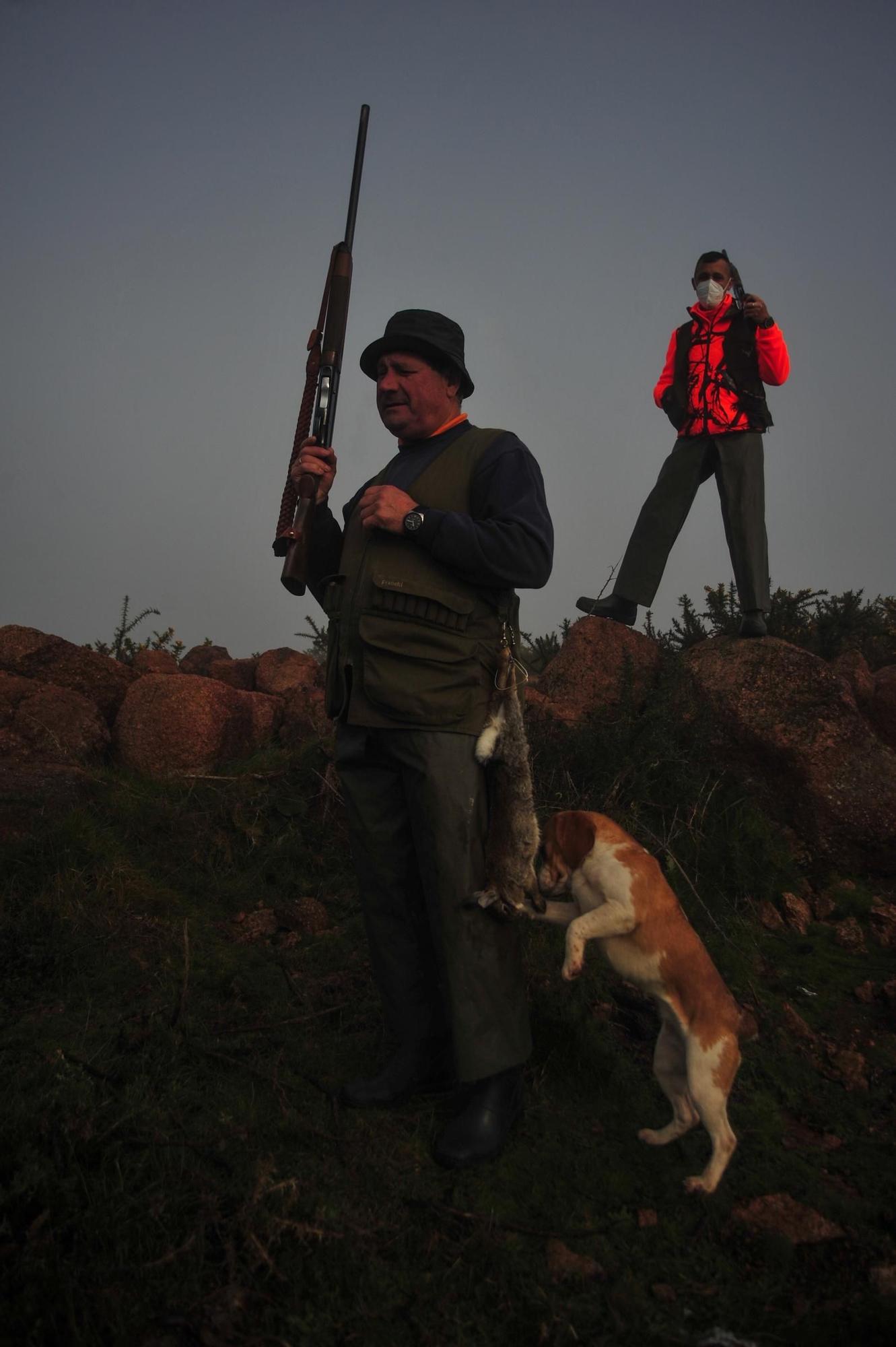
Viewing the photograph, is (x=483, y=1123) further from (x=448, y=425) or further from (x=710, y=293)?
(x=710, y=293)

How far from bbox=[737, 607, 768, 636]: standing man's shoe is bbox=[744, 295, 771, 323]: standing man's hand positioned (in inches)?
84.9

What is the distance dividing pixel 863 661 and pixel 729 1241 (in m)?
5.58

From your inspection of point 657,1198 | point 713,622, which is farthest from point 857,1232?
point 713,622

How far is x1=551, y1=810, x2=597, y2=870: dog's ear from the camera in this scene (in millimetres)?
3049

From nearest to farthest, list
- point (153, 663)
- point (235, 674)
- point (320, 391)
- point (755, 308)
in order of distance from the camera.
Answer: point (320, 391) → point (755, 308) → point (153, 663) → point (235, 674)

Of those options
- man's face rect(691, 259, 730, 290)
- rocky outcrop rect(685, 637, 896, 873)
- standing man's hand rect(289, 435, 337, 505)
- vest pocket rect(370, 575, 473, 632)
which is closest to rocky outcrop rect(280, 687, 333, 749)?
standing man's hand rect(289, 435, 337, 505)

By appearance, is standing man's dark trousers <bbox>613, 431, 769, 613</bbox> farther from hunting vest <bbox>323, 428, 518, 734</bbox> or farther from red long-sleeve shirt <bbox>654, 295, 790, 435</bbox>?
hunting vest <bbox>323, 428, 518, 734</bbox>

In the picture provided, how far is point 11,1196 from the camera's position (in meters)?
2.26

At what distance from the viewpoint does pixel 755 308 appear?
19.6 feet

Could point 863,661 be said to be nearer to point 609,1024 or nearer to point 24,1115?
point 609,1024

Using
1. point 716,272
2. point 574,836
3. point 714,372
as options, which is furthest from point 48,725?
point 716,272

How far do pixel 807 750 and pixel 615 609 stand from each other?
190 cm

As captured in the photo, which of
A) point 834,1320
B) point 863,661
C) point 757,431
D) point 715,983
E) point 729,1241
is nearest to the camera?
point 834,1320

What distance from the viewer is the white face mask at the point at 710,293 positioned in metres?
6.11
